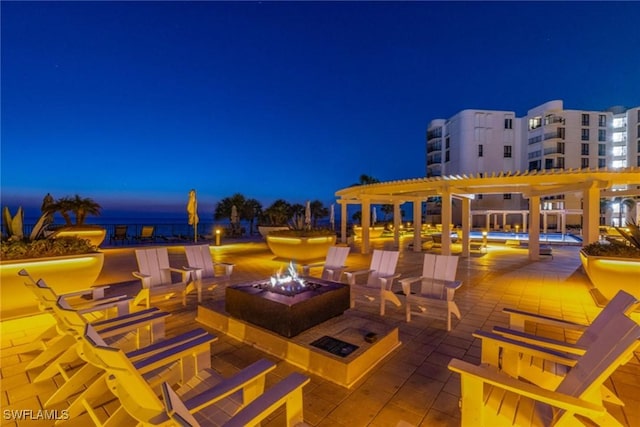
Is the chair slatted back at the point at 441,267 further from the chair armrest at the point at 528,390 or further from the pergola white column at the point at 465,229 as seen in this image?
the pergola white column at the point at 465,229

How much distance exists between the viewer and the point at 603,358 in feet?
5.33

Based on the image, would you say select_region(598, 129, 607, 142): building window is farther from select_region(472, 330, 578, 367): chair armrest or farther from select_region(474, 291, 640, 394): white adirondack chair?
select_region(472, 330, 578, 367): chair armrest

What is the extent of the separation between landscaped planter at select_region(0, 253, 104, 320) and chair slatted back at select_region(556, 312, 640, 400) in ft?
20.5

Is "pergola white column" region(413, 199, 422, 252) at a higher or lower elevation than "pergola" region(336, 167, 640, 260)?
lower

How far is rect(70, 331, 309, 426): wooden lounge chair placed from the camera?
128 cm

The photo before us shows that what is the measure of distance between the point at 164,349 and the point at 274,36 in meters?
19.3

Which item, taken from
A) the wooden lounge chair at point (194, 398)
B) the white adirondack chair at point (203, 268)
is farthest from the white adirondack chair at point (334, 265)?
the wooden lounge chair at point (194, 398)

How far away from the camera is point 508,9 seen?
1705 cm

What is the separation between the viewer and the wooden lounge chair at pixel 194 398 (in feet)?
4.19

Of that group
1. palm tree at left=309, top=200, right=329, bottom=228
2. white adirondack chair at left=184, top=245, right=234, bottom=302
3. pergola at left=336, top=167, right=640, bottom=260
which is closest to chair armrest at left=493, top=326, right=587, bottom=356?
white adirondack chair at left=184, top=245, right=234, bottom=302

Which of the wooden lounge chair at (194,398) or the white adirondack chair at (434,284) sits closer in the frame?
the wooden lounge chair at (194,398)

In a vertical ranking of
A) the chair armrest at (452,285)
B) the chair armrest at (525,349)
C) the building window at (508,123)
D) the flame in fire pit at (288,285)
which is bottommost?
the chair armrest at (452,285)

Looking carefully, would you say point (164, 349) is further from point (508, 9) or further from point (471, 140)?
point (471, 140)

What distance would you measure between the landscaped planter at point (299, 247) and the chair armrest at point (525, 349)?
24.8 feet
